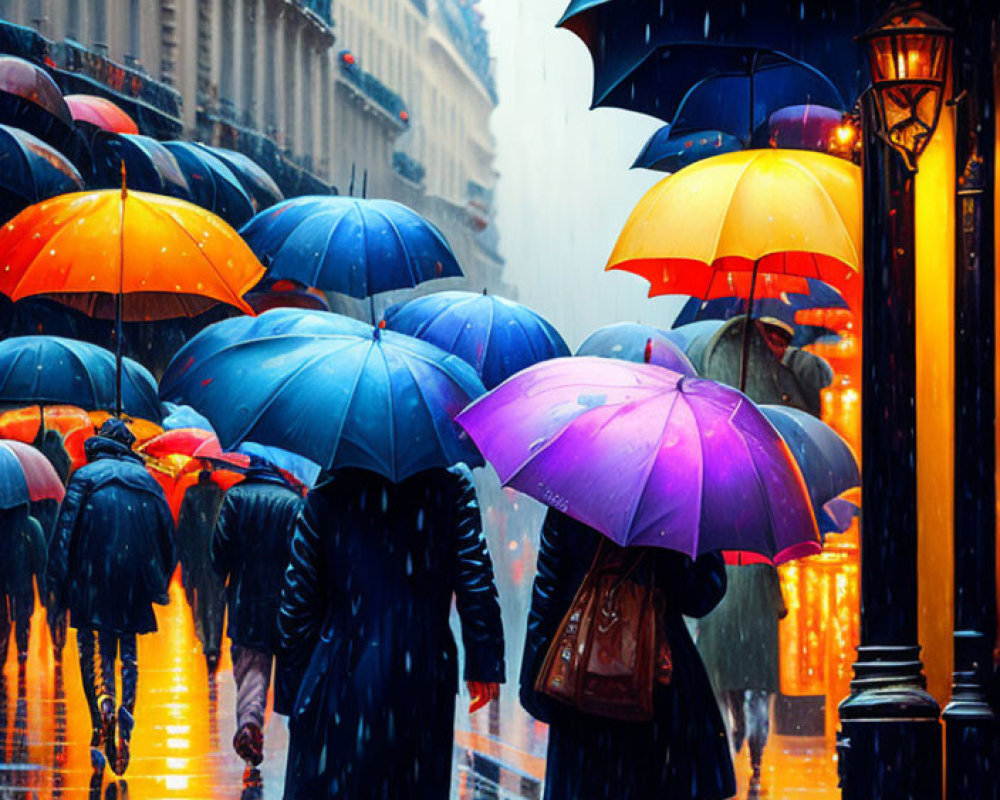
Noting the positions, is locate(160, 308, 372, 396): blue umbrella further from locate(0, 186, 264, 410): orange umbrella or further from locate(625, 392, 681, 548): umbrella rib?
locate(0, 186, 264, 410): orange umbrella

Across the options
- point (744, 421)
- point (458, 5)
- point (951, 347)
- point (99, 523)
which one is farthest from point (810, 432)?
point (458, 5)

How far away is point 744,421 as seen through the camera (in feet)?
20.3

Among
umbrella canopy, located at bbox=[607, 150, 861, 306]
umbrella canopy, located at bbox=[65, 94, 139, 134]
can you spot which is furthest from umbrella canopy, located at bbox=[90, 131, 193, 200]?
umbrella canopy, located at bbox=[607, 150, 861, 306]

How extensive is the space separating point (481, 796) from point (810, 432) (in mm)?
2323

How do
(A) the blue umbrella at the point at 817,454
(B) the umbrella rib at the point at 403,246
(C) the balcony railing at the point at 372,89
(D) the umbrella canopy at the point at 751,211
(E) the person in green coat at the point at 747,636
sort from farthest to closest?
1. (C) the balcony railing at the point at 372,89
2. (B) the umbrella rib at the point at 403,246
3. (E) the person in green coat at the point at 747,636
4. (A) the blue umbrella at the point at 817,454
5. (D) the umbrella canopy at the point at 751,211

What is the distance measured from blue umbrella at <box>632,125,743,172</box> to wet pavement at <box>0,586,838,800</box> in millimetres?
3925

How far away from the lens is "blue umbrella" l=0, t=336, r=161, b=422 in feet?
47.2

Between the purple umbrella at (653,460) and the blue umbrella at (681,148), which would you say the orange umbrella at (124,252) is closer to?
the blue umbrella at (681,148)

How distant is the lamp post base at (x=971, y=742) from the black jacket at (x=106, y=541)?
4.55 m

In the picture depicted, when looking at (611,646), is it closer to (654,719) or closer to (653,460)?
(654,719)

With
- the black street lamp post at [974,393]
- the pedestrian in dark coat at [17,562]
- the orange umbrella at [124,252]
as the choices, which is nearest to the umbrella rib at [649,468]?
the black street lamp post at [974,393]

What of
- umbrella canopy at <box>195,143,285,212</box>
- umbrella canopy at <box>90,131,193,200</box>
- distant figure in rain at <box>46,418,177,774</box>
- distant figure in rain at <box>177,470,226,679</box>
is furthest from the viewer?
umbrella canopy at <box>195,143,285,212</box>

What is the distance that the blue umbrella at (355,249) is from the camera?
448 inches

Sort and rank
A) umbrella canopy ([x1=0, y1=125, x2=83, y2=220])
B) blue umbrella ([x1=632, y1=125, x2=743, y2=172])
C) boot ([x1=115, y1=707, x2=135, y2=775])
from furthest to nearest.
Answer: umbrella canopy ([x1=0, y1=125, x2=83, y2=220]) < blue umbrella ([x1=632, y1=125, x2=743, y2=172]) < boot ([x1=115, y1=707, x2=135, y2=775])
